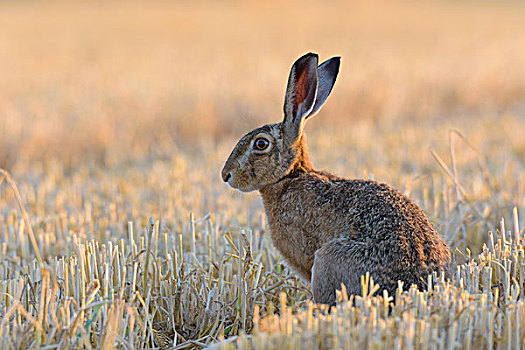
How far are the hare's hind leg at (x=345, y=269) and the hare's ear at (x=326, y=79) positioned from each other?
45.1 inches

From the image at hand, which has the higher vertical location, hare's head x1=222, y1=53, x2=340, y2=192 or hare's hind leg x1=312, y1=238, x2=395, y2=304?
hare's head x1=222, y1=53, x2=340, y2=192

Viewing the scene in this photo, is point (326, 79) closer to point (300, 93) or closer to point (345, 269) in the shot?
point (300, 93)

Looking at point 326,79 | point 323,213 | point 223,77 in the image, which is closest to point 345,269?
point 323,213

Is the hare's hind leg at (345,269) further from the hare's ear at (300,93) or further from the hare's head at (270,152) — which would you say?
the hare's ear at (300,93)

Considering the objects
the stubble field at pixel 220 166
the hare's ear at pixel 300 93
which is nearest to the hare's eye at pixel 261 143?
the hare's ear at pixel 300 93

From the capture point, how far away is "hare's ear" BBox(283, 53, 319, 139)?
401 cm

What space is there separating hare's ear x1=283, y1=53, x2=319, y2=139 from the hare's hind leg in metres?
0.95

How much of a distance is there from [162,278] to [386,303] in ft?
4.79

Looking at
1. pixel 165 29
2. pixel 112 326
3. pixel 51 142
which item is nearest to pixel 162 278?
pixel 112 326

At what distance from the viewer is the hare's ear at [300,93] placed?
401cm

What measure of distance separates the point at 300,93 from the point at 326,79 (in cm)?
33

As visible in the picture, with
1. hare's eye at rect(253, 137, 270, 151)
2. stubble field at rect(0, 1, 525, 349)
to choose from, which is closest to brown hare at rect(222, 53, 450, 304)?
hare's eye at rect(253, 137, 270, 151)

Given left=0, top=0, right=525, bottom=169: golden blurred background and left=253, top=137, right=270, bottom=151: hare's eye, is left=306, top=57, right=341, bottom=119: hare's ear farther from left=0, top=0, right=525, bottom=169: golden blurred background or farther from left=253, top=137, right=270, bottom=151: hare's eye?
left=0, top=0, right=525, bottom=169: golden blurred background

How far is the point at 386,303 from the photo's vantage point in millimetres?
3068
